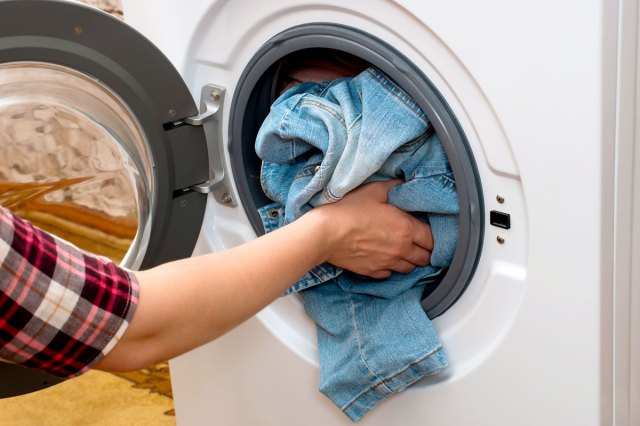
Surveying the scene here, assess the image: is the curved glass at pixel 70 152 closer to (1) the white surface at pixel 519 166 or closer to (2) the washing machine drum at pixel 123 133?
(2) the washing machine drum at pixel 123 133

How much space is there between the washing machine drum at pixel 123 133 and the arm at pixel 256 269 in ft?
0.26

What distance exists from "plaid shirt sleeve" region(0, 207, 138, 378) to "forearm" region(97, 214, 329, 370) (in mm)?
24

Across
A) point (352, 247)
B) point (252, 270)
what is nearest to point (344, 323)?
point (352, 247)

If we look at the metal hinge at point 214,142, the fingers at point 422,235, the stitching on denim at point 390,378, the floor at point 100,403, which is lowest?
the floor at point 100,403

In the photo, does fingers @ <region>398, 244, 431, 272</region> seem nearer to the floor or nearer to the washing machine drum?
the washing machine drum

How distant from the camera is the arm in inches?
26.1

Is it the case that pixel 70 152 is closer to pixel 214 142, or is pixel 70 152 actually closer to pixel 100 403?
pixel 214 142

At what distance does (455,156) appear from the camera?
2.47ft

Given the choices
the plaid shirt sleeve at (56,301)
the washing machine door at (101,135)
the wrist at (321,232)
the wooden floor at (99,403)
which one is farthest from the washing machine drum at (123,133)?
the wooden floor at (99,403)

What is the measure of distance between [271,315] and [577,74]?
1.71 ft

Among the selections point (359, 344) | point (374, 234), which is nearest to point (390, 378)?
point (359, 344)

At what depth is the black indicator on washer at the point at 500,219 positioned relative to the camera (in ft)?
2.43

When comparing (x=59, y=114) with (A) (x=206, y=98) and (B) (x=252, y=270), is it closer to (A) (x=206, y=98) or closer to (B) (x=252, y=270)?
(A) (x=206, y=98)

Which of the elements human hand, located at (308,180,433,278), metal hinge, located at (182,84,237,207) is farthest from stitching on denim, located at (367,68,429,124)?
metal hinge, located at (182,84,237,207)
